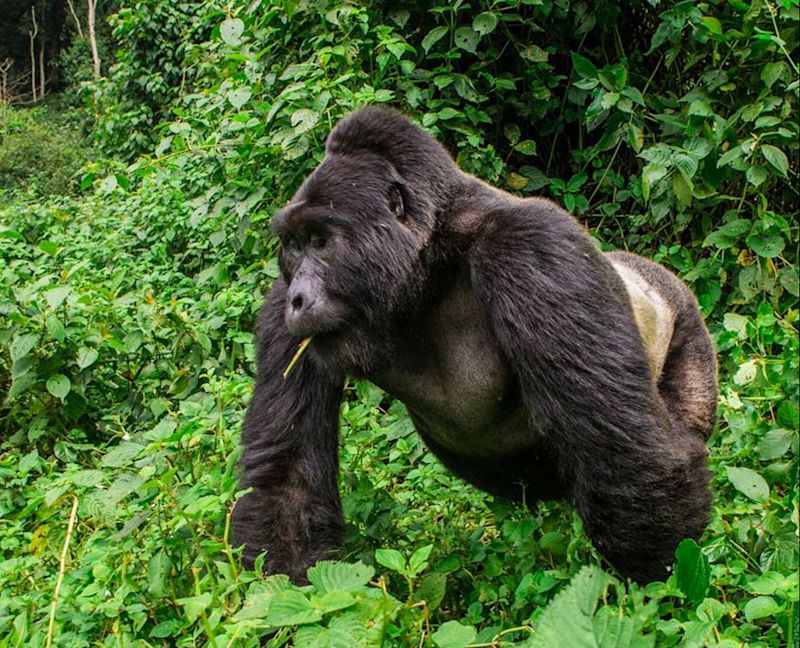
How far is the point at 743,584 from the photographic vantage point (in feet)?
8.52

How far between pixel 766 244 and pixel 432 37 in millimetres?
2214

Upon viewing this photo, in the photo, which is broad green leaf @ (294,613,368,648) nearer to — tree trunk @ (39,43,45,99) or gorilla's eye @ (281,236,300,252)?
gorilla's eye @ (281,236,300,252)

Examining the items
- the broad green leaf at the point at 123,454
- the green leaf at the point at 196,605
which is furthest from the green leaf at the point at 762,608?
the broad green leaf at the point at 123,454

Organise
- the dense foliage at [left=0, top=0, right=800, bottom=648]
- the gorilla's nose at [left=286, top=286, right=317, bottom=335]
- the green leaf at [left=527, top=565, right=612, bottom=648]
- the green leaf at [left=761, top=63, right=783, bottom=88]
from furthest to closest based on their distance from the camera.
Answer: the green leaf at [left=761, top=63, right=783, bottom=88] → the gorilla's nose at [left=286, top=286, right=317, bottom=335] → the dense foliage at [left=0, top=0, right=800, bottom=648] → the green leaf at [left=527, top=565, right=612, bottom=648]

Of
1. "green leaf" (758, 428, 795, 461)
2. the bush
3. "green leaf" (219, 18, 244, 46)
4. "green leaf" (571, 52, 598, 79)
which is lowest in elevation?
the bush

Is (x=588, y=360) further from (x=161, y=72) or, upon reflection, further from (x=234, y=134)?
(x=161, y=72)

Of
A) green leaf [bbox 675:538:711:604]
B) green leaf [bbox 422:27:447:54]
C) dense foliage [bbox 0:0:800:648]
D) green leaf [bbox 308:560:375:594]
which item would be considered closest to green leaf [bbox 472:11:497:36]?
dense foliage [bbox 0:0:800:648]

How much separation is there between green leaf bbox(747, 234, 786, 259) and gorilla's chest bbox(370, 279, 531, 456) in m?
2.10

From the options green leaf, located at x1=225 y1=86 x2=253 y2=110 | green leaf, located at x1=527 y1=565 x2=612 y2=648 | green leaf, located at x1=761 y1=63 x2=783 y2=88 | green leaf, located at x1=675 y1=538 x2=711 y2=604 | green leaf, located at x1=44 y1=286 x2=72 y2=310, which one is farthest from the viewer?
green leaf, located at x1=225 y1=86 x2=253 y2=110

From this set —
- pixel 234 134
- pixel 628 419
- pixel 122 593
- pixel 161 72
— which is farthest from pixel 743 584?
pixel 161 72

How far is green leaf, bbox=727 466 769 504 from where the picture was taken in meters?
2.65

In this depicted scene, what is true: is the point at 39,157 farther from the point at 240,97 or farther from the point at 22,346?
the point at 22,346

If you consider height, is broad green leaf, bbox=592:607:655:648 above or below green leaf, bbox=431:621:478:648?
above

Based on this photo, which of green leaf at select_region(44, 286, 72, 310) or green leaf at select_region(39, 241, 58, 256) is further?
green leaf at select_region(39, 241, 58, 256)
